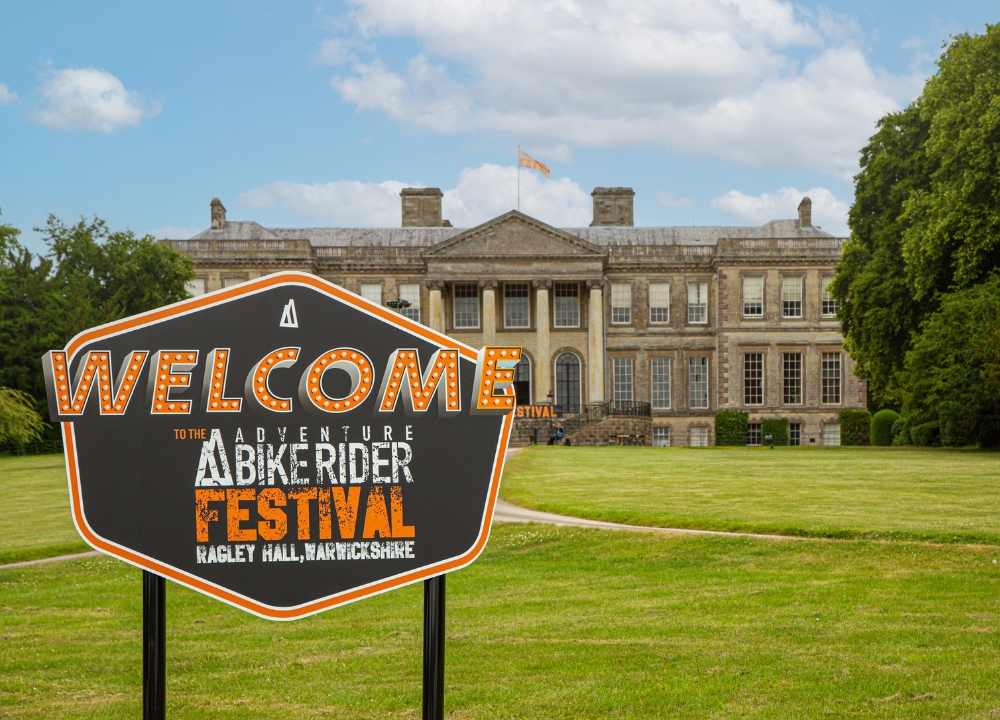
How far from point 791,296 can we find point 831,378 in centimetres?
508

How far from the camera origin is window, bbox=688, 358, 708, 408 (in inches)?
2240

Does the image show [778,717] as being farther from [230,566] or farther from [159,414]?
[159,414]

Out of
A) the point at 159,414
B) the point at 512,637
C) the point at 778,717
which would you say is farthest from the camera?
the point at 512,637

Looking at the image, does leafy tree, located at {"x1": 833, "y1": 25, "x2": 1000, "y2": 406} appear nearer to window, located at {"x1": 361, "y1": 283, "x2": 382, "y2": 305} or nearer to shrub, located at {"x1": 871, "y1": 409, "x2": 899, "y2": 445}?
shrub, located at {"x1": 871, "y1": 409, "x2": 899, "y2": 445}

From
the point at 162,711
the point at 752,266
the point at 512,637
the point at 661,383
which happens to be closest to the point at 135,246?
the point at 661,383

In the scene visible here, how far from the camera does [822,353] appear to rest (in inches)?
2221

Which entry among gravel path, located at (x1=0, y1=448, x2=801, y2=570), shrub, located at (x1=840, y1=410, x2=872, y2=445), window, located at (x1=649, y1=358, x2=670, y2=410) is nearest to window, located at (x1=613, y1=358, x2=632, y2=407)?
window, located at (x1=649, y1=358, x2=670, y2=410)

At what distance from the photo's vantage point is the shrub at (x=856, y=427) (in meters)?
55.3

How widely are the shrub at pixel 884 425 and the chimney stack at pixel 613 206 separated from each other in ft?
62.7

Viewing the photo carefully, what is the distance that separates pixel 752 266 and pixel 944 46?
2140 centimetres

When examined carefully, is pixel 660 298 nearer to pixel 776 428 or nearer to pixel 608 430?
pixel 776 428

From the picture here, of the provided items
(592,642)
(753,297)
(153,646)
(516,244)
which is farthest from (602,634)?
(753,297)

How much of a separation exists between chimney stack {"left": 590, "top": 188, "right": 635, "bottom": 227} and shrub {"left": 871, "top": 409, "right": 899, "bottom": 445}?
752 inches

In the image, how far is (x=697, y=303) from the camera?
187 feet
